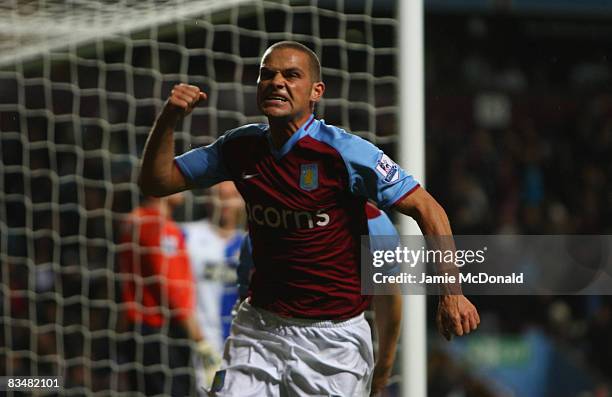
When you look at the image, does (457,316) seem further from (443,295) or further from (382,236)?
(382,236)

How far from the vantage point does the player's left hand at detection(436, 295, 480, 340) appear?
2279 mm

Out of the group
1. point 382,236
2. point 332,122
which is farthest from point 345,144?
point 332,122

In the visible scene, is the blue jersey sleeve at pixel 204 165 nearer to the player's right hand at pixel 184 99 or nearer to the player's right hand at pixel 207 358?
the player's right hand at pixel 184 99

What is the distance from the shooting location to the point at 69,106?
842 cm

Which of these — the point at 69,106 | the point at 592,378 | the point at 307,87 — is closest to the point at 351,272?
the point at 307,87

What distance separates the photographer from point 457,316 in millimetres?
2281

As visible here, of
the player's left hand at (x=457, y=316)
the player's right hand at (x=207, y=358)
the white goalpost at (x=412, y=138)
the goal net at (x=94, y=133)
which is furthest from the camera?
the player's right hand at (x=207, y=358)

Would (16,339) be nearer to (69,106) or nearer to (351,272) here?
(69,106)

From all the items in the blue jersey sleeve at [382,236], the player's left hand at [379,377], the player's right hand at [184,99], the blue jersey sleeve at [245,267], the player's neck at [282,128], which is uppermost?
the player's right hand at [184,99]

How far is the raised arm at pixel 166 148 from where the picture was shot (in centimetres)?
239

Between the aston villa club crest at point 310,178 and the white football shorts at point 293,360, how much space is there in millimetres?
365

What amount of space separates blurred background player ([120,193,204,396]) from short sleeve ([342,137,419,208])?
8.25ft

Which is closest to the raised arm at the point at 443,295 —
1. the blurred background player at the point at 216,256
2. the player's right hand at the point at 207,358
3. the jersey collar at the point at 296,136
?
the jersey collar at the point at 296,136

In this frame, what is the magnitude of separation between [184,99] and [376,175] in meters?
0.52
